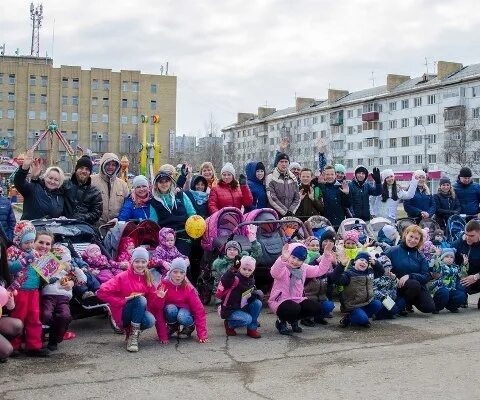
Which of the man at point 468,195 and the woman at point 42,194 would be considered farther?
Answer: the man at point 468,195

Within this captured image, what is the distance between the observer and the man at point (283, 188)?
942 centimetres

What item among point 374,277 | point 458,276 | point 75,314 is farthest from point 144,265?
point 458,276

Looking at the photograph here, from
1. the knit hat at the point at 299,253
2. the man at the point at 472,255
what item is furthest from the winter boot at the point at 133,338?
the man at the point at 472,255

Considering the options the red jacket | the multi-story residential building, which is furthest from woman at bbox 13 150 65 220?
the multi-story residential building

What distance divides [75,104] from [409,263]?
80.8 m

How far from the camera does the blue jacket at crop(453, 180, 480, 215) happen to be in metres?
10.9

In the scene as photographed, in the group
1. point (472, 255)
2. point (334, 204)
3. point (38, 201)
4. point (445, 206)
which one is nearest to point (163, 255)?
point (38, 201)

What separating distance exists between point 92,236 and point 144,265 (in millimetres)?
1346

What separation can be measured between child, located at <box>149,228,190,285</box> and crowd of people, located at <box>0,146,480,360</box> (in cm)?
1

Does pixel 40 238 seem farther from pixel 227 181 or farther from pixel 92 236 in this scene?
pixel 227 181

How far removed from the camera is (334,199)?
1001cm

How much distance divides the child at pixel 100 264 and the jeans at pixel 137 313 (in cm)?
78

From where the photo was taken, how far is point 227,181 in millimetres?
8906

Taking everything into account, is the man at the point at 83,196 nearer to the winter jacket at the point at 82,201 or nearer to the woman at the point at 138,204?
the winter jacket at the point at 82,201
